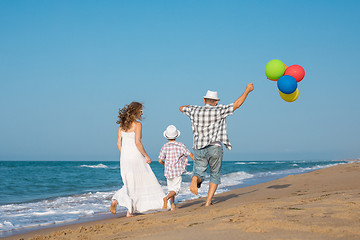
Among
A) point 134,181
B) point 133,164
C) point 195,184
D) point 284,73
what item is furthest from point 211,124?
point 284,73

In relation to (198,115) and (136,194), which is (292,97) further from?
(136,194)

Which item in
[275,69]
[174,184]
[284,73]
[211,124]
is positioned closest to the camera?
[211,124]

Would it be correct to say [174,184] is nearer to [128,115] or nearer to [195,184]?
[195,184]

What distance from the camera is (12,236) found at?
521cm

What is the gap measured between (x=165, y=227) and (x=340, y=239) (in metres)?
1.78

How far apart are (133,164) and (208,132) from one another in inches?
52.0

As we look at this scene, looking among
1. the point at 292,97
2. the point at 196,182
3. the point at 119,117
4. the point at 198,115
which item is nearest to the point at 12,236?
the point at 119,117

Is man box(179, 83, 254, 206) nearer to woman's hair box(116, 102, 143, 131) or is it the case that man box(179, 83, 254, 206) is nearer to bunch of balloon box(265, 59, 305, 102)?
woman's hair box(116, 102, 143, 131)

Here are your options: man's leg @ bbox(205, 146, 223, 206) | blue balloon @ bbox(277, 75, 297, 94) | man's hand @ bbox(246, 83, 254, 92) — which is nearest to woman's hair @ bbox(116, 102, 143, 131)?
man's leg @ bbox(205, 146, 223, 206)

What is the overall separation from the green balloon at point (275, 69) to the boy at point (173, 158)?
2039 millimetres

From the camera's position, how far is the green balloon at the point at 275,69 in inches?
265

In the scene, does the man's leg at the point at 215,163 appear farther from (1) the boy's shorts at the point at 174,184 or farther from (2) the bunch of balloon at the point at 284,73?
(2) the bunch of balloon at the point at 284,73

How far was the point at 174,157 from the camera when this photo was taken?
6531 millimetres

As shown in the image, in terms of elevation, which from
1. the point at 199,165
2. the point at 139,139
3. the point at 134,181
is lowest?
the point at 134,181
